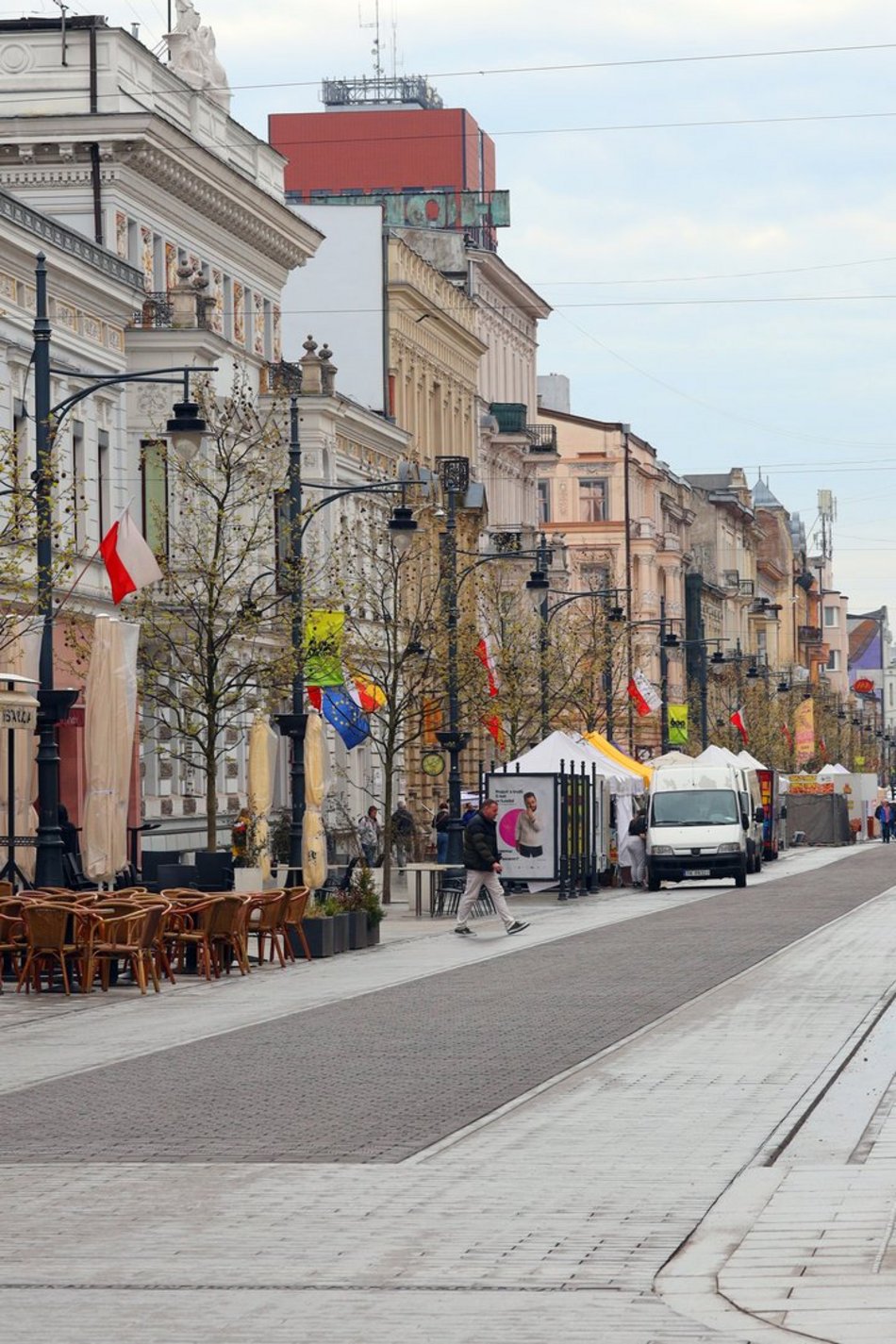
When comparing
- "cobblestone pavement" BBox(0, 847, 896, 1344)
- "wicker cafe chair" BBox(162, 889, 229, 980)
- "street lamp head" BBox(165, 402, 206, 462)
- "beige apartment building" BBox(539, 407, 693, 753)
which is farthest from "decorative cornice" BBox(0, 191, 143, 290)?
"beige apartment building" BBox(539, 407, 693, 753)

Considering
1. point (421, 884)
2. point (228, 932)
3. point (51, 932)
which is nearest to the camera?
point (51, 932)

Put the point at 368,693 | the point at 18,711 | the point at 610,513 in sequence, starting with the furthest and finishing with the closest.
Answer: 1. the point at 610,513
2. the point at 368,693
3. the point at 18,711

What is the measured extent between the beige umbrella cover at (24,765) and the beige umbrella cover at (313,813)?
3726 millimetres

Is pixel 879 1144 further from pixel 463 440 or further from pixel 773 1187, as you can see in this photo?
pixel 463 440

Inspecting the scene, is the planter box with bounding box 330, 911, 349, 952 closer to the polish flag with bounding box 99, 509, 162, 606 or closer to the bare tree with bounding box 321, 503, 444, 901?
the polish flag with bounding box 99, 509, 162, 606

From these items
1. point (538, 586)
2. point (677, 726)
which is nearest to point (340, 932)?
point (538, 586)

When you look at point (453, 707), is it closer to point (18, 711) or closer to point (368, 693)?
point (368, 693)

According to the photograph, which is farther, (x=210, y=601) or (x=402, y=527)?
(x=402, y=527)

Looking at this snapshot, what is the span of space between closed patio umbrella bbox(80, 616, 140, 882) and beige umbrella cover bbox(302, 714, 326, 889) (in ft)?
22.3

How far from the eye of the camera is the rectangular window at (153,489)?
4616 cm

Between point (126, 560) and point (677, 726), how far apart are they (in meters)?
55.8

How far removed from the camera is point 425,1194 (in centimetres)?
1149

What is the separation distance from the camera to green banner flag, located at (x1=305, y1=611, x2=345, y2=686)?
1492 inches

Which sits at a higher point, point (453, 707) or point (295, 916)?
point (453, 707)
